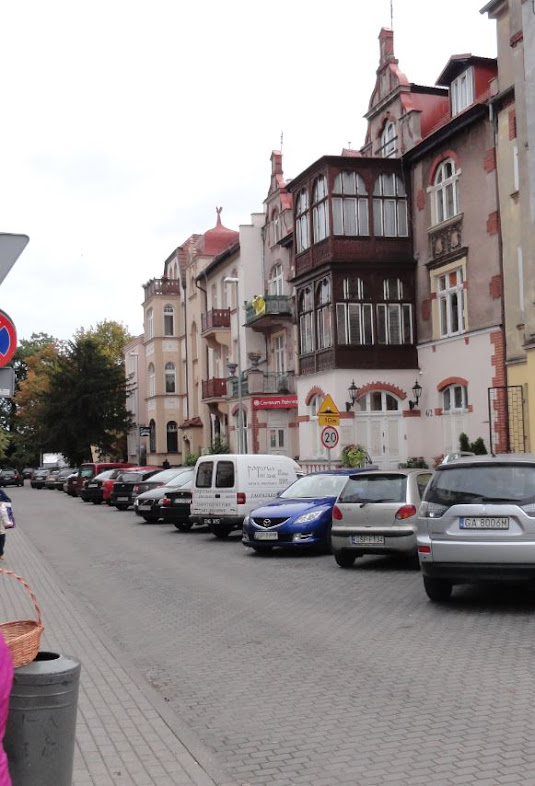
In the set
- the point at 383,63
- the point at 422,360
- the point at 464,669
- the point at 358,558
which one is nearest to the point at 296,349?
the point at 422,360

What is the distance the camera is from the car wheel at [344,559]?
Answer: 15.4 meters

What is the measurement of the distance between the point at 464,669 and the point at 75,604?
19.6 ft

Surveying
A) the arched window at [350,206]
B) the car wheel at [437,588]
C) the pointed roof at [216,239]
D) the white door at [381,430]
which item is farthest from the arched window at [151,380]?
the car wheel at [437,588]

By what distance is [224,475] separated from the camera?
21016 millimetres

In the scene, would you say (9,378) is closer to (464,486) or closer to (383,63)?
(464,486)

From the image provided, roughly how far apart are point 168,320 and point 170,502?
1575 inches

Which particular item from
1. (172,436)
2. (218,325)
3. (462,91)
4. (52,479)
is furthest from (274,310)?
(52,479)

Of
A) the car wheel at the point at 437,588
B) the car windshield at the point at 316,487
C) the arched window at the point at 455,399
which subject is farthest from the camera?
the arched window at the point at 455,399

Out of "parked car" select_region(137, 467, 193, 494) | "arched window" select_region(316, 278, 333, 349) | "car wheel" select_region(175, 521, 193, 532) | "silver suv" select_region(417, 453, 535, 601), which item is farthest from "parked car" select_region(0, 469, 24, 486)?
"silver suv" select_region(417, 453, 535, 601)

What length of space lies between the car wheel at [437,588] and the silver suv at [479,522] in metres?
0.01

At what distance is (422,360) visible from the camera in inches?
1278

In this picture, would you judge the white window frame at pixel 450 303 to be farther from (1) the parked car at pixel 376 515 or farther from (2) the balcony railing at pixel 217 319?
(2) the balcony railing at pixel 217 319

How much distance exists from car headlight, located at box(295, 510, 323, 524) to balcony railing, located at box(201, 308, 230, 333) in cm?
3215

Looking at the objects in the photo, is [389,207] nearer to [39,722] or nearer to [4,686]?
[39,722]
